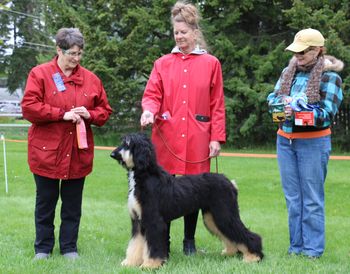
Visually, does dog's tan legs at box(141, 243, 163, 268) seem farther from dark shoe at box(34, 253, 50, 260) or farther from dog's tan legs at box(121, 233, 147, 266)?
dark shoe at box(34, 253, 50, 260)

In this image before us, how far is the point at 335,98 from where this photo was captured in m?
4.42

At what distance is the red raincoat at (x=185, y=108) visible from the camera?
4.60m

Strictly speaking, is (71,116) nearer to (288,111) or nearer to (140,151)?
(140,151)

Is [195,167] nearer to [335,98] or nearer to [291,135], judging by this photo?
[291,135]

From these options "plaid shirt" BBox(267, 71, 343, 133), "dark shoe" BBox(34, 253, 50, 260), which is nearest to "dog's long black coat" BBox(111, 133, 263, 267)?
"dark shoe" BBox(34, 253, 50, 260)

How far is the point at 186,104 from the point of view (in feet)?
15.0

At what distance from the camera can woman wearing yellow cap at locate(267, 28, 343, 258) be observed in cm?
439

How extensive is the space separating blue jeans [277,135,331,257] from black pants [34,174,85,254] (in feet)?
6.48

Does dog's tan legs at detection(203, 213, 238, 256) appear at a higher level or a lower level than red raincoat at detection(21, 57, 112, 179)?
lower

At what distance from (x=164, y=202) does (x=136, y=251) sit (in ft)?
1.65

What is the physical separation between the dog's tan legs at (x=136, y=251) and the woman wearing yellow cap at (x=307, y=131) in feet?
4.88

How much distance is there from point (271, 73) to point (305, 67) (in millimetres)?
11706

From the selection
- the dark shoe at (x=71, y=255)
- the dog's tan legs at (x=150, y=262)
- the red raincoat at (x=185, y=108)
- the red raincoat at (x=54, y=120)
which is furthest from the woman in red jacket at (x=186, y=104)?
the dark shoe at (x=71, y=255)

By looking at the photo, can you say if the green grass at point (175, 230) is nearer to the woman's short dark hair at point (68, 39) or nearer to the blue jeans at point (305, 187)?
the blue jeans at point (305, 187)
